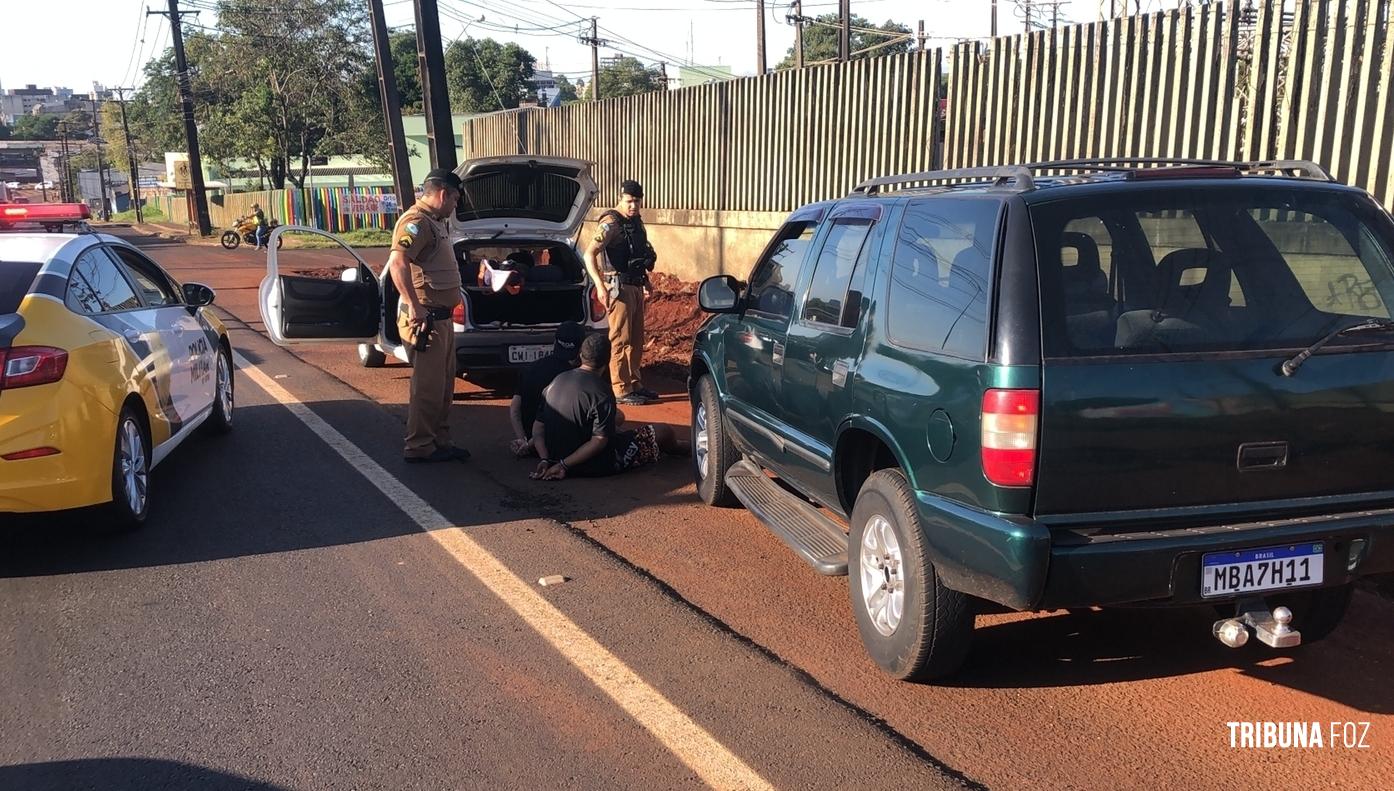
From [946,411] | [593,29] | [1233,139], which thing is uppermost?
[593,29]

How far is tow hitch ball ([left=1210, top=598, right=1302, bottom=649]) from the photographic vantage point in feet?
12.1

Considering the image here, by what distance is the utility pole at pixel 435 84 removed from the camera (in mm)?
14891

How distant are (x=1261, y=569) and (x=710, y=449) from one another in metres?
3.36

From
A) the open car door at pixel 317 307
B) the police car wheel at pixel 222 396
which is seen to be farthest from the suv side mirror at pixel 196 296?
the open car door at pixel 317 307

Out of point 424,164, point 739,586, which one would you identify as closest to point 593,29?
A: point 424,164

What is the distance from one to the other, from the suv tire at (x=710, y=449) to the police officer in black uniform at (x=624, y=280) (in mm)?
2715

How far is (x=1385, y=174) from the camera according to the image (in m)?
7.41

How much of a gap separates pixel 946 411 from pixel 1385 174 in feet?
17.5

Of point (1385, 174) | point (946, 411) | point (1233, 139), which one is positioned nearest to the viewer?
point (946, 411)

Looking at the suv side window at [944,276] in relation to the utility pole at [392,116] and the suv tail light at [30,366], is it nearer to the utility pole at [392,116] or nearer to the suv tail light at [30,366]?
the suv tail light at [30,366]

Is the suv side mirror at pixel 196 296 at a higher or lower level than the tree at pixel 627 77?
lower

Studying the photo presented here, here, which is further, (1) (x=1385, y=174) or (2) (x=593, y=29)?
(2) (x=593, y=29)

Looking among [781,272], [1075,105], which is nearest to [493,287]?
[781,272]

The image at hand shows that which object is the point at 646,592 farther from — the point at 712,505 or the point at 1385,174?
the point at 1385,174
